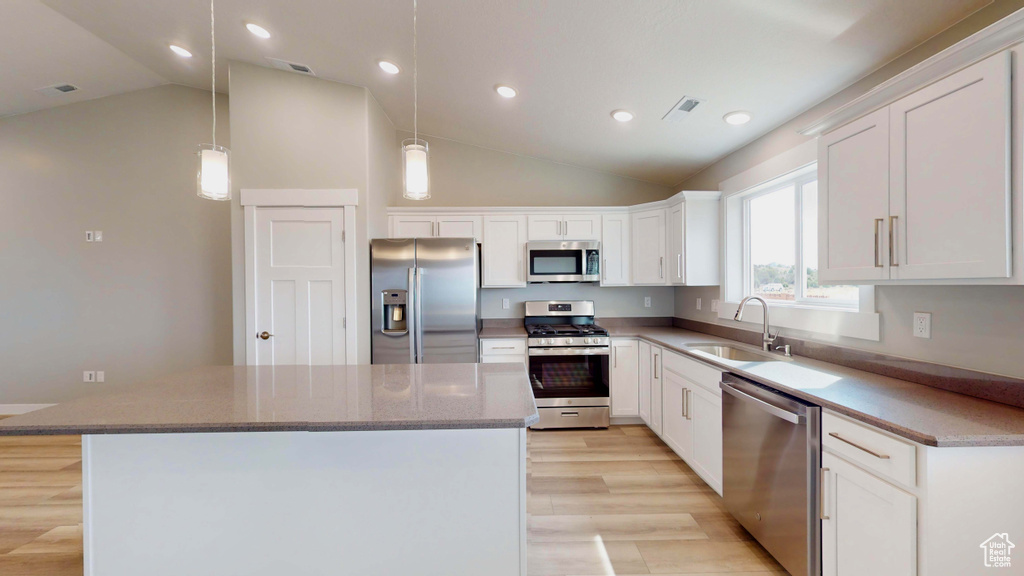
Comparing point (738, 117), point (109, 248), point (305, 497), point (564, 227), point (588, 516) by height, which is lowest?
point (588, 516)

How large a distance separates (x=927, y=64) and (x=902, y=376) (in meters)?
1.30

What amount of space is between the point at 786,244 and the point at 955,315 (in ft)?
3.97

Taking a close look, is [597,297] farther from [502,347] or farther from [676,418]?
[676,418]

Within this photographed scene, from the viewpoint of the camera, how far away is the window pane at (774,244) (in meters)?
2.72

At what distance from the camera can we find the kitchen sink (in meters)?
2.57

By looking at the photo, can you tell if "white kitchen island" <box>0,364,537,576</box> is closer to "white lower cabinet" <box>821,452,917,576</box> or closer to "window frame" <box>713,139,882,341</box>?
"white lower cabinet" <box>821,452,917,576</box>

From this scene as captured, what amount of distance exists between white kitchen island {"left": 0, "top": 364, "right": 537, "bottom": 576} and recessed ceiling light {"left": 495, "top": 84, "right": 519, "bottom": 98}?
7.65 ft

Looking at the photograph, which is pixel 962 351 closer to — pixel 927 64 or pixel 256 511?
pixel 927 64

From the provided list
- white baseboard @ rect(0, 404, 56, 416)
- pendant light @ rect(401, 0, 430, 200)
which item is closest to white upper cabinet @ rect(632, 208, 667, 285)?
pendant light @ rect(401, 0, 430, 200)

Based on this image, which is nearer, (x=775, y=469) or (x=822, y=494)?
(x=822, y=494)

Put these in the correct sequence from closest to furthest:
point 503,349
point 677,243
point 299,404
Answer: point 299,404 < point 677,243 < point 503,349

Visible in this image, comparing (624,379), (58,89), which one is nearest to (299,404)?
(624,379)

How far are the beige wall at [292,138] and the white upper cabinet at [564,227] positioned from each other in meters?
1.61

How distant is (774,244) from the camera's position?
292 cm
